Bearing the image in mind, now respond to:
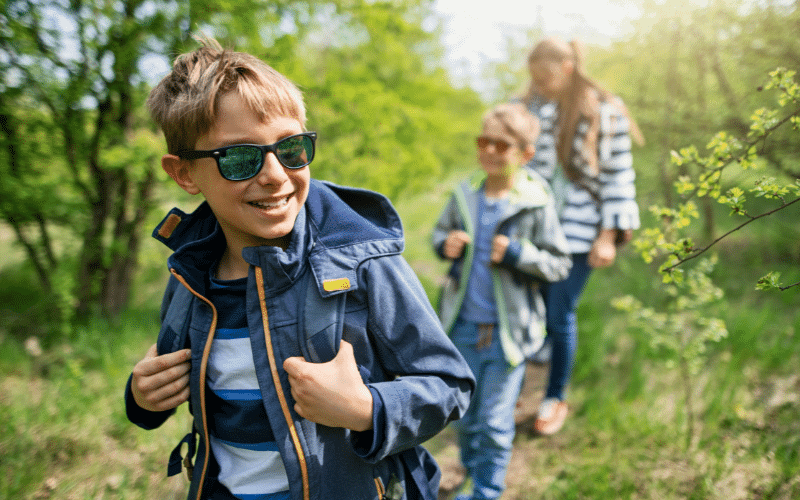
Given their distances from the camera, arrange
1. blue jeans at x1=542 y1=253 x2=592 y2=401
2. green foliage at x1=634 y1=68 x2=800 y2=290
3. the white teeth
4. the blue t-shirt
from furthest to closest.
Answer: blue jeans at x1=542 y1=253 x2=592 y2=401, the blue t-shirt, green foliage at x1=634 y1=68 x2=800 y2=290, the white teeth

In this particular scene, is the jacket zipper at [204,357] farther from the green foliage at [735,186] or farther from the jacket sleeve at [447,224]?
the jacket sleeve at [447,224]

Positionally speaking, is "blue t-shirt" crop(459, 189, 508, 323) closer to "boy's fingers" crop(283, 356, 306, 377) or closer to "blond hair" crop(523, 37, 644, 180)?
"blond hair" crop(523, 37, 644, 180)

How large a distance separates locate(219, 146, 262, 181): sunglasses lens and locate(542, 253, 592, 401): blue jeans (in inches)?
88.6

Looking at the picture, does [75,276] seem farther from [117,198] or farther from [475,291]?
[475,291]

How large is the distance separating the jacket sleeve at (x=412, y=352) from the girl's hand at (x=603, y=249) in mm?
1845

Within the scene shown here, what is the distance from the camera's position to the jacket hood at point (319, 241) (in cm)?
119

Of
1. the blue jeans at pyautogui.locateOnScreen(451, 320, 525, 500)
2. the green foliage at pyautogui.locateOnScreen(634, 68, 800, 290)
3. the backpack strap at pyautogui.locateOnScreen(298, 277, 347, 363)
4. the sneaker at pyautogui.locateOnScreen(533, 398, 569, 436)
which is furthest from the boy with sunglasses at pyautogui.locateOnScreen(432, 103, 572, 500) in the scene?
the backpack strap at pyautogui.locateOnScreen(298, 277, 347, 363)

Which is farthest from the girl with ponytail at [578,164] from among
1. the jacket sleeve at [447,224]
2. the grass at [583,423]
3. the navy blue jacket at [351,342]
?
the navy blue jacket at [351,342]

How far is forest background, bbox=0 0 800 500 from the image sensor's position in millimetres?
2414

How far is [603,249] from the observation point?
9.28 ft

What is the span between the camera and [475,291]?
249cm

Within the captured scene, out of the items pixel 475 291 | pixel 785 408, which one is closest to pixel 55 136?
pixel 475 291

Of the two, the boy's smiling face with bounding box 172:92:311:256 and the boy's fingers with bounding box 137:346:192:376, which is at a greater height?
the boy's smiling face with bounding box 172:92:311:256

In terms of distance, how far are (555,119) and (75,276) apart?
12.1 feet
